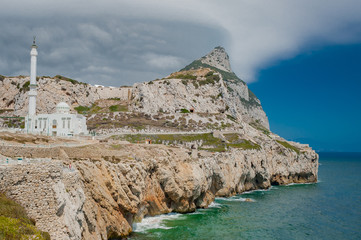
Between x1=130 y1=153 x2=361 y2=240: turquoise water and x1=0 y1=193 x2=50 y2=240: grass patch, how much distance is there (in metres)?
18.7

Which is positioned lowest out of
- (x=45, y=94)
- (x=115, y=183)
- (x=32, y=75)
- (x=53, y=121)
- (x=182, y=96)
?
(x=115, y=183)

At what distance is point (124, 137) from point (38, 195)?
55324 mm

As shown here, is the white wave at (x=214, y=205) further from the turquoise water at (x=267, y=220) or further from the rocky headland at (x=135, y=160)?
the rocky headland at (x=135, y=160)

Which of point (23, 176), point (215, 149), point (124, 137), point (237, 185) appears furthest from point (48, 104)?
point (23, 176)

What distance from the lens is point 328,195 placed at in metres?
68.6

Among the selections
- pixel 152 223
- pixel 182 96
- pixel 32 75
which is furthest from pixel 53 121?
pixel 182 96

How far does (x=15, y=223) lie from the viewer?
48.9 feet

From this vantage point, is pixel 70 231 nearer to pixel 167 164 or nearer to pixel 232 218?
pixel 167 164

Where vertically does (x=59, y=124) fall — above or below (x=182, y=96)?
below

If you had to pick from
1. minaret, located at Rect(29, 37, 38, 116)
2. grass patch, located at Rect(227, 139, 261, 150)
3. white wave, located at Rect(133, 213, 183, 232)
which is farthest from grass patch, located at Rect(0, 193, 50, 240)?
grass patch, located at Rect(227, 139, 261, 150)

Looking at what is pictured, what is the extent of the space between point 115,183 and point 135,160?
783 centimetres

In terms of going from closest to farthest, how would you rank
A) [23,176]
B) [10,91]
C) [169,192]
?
[23,176] → [169,192] → [10,91]

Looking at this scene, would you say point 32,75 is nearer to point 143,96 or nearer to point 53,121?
point 53,121

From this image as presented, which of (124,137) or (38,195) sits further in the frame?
(124,137)
